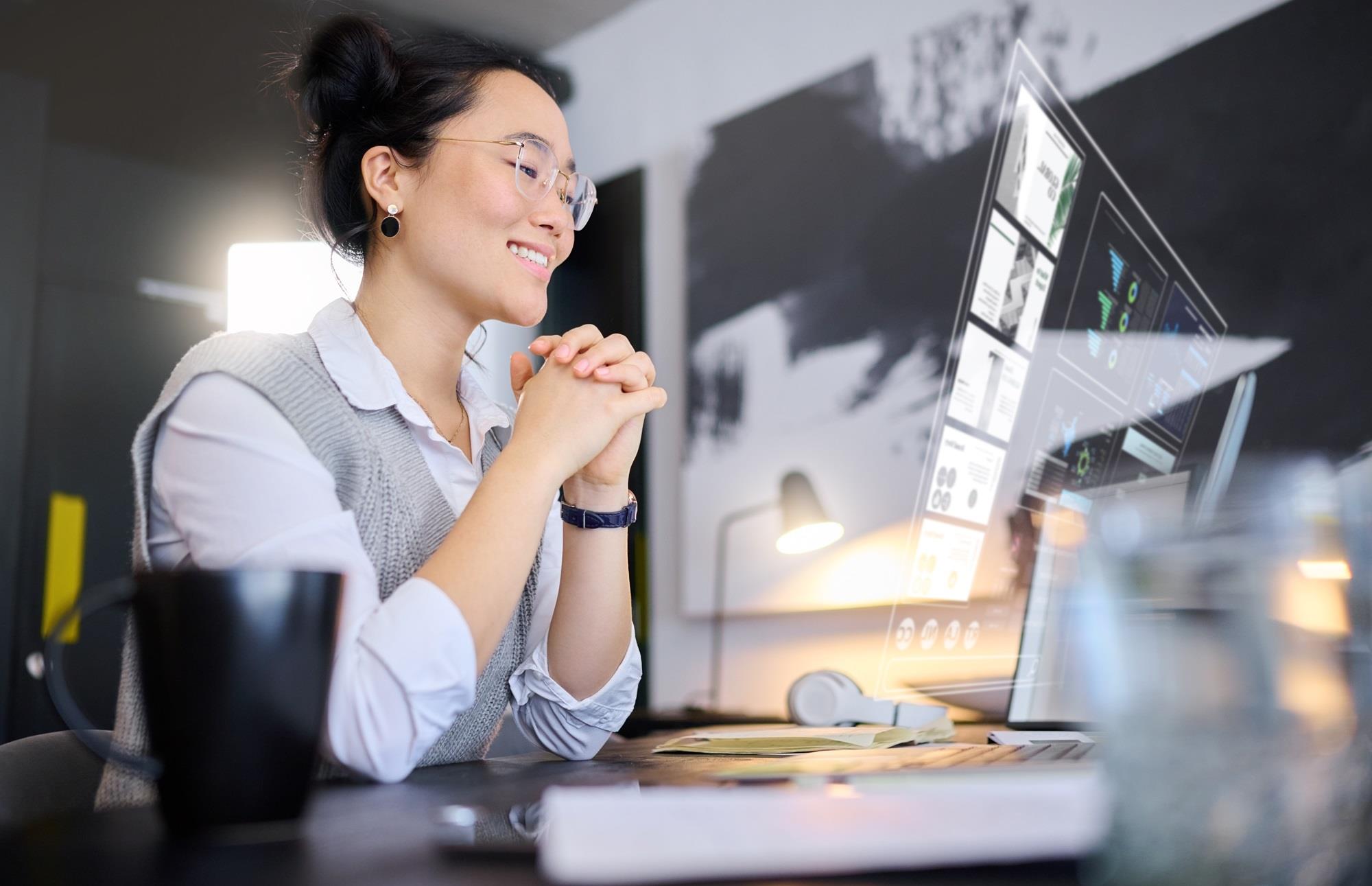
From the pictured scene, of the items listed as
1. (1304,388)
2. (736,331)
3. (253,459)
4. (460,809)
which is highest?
(736,331)

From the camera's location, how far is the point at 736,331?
8.57ft

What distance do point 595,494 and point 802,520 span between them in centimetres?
113

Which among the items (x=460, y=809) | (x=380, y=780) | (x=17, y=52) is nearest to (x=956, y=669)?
(x=380, y=780)

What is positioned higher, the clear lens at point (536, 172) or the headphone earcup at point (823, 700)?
the clear lens at point (536, 172)

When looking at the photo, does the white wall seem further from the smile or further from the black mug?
the black mug

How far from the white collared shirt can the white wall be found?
166cm

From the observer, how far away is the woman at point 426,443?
25.3 inches

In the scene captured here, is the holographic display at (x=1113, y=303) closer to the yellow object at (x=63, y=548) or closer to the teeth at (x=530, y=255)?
the teeth at (x=530, y=255)

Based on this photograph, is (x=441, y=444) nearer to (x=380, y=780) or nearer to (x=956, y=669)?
(x=380, y=780)

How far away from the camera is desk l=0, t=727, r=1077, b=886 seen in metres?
0.31

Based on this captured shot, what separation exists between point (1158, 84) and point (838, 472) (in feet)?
3.47

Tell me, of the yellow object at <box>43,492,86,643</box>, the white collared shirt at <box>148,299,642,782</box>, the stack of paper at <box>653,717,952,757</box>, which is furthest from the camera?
the yellow object at <box>43,492,86,643</box>

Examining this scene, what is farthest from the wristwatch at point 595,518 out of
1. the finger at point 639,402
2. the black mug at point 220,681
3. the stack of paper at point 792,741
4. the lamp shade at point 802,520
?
the lamp shade at point 802,520

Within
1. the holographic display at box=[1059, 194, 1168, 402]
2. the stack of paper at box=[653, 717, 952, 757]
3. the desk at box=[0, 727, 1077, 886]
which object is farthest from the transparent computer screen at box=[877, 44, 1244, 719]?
the desk at box=[0, 727, 1077, 886]
